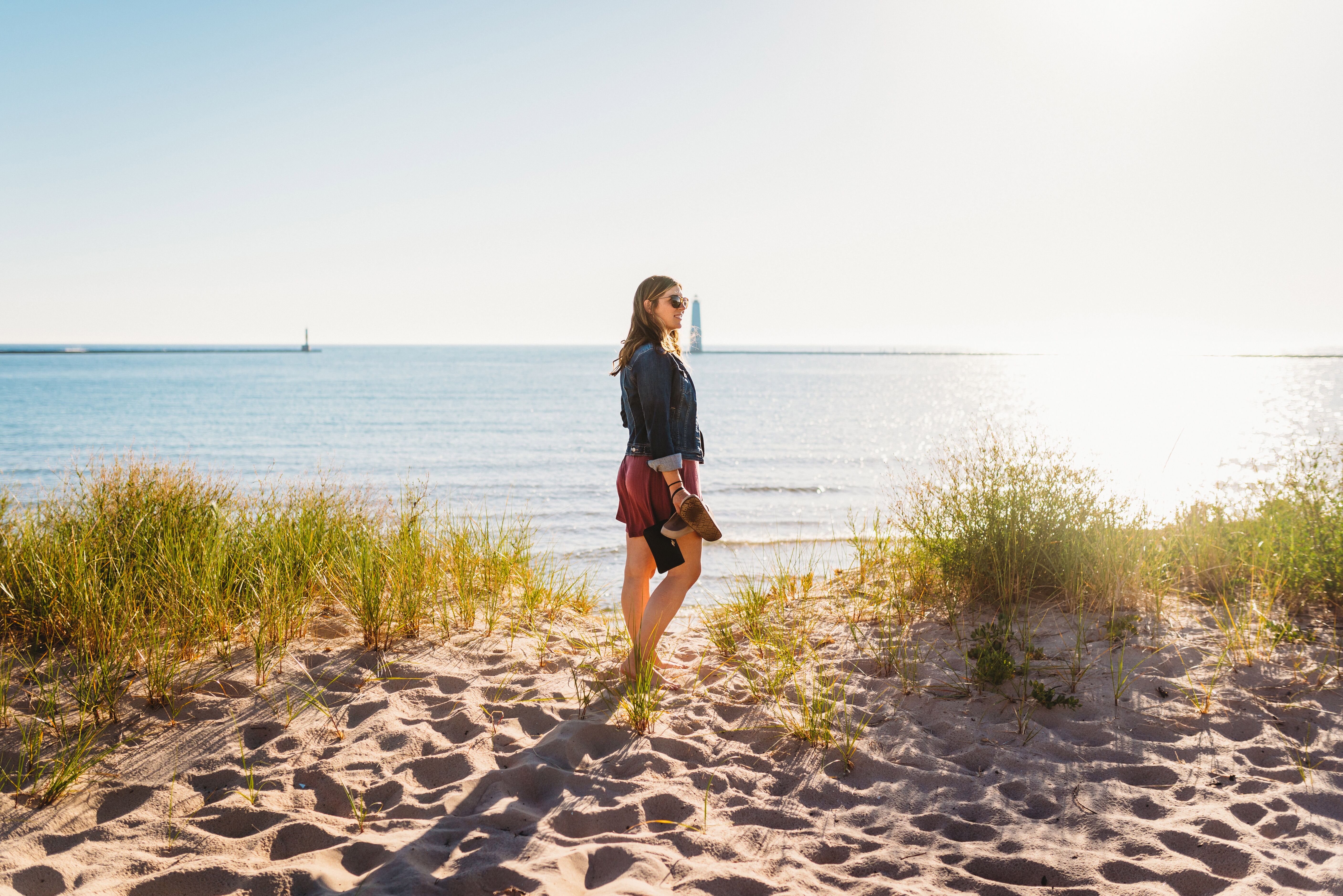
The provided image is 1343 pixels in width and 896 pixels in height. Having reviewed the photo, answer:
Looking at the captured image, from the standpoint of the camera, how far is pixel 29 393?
167 ft

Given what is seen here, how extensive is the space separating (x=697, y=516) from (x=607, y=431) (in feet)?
78.9

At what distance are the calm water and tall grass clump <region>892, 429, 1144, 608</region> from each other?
7.04 feet

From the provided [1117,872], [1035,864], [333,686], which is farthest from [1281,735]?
[333,686]

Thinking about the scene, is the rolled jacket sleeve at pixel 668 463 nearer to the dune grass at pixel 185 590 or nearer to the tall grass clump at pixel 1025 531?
the dune grass at pixel 185 590

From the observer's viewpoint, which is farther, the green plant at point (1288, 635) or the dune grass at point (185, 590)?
the green plant at point (1288, 635)

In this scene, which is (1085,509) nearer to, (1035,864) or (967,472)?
(967,472)

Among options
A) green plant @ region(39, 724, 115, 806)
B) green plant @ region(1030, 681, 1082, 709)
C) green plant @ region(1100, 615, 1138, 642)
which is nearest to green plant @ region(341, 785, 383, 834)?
green plant @ region(39, 724, 115, 806)

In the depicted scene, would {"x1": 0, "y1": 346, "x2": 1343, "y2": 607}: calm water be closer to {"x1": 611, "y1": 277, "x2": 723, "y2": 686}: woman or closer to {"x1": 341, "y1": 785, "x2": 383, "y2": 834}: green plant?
{"x1": 611, "y1": 277, "x2": 723, "y2": 686}: woman

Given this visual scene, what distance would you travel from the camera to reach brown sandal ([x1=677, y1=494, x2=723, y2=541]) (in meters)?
3.79

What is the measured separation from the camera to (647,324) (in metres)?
4.04

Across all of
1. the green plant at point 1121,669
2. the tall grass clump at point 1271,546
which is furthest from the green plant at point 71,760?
the tall grass clump at point 1271,546

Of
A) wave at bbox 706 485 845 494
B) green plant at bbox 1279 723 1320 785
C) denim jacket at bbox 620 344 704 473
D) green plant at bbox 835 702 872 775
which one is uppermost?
denim jacket at bbox 620 344 704 473

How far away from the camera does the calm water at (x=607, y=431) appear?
48.9 feet

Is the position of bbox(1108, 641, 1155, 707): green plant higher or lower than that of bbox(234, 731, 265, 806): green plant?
higher
